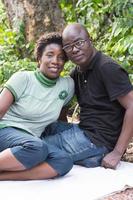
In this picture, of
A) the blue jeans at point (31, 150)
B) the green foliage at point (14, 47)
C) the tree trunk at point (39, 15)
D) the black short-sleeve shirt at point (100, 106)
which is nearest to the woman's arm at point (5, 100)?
the blue jeans at point (31, 150)

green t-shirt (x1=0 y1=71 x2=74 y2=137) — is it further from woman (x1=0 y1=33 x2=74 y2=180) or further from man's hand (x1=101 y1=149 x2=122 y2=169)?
man's hand (x1=101 y1=149 x2=122 y2=169)

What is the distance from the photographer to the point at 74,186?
280cm

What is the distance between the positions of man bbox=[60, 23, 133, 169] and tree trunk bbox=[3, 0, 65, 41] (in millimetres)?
2366

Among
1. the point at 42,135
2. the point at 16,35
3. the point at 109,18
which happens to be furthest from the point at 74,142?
the point at 16,35

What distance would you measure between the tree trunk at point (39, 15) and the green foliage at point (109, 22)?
0.16 meters

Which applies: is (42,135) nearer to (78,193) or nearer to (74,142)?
(74,142)

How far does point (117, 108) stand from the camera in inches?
127

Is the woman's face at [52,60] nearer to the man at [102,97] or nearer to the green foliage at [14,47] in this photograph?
the man at [102,97]

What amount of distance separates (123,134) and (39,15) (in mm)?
2909

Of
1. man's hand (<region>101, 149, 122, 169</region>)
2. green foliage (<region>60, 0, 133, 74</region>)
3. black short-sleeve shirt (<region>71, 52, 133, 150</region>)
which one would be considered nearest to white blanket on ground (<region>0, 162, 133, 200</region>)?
man's hand (<region>101, 149, 122, 169</region>)

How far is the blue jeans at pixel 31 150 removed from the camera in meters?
2.87

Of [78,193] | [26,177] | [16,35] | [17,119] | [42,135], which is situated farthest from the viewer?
[16,35]

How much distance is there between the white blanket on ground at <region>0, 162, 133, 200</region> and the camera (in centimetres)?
264

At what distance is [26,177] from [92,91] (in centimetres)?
82
